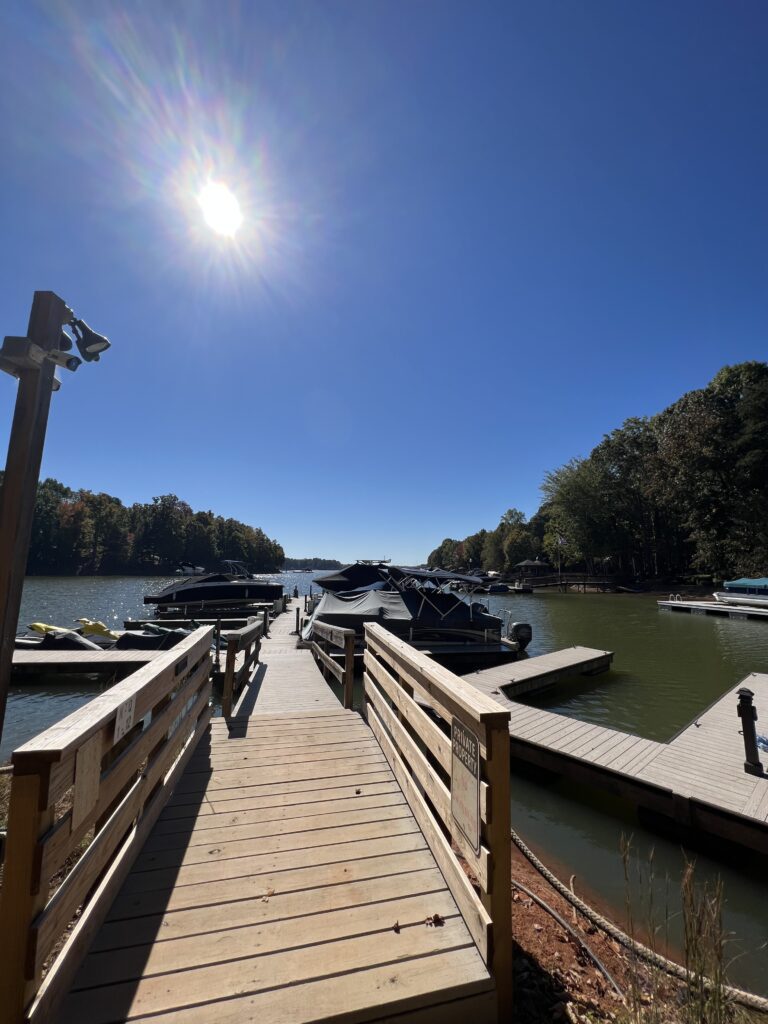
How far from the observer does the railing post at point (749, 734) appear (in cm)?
507

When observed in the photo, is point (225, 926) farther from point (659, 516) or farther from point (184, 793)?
point (659, 516)

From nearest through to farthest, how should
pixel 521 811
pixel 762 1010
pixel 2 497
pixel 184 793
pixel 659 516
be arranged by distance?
pixel 762 1010
pixel 2 497
pixel 184 793
pixel 521 811
pixel 659 516

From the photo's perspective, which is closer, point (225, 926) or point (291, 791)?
point (225, 926)

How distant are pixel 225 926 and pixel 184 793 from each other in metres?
1.42

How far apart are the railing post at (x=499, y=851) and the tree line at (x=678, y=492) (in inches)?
1517

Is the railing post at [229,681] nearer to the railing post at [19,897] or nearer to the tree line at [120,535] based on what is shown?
the railing post at [19,897]

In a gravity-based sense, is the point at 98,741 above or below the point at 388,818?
above

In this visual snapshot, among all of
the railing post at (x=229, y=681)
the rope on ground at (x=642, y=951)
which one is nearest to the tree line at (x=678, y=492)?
the rope on ground at (x=642, y=951)

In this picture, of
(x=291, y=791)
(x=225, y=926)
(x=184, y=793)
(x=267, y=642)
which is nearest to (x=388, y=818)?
(x=291, y=791)

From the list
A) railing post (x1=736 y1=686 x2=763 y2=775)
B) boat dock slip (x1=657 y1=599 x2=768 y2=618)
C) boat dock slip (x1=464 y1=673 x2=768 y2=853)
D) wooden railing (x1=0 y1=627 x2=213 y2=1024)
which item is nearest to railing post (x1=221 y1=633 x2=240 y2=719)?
wooden railing (x1=0 y1=627 x2=213 y2=1024)

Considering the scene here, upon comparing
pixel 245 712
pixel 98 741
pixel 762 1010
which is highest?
pixel 98 741

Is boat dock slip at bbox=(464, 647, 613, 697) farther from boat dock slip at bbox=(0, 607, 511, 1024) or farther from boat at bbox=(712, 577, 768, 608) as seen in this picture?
boat at bbox=(712, 577, 768, 608)

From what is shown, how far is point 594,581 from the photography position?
4697 centimetres

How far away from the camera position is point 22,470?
2678mm
